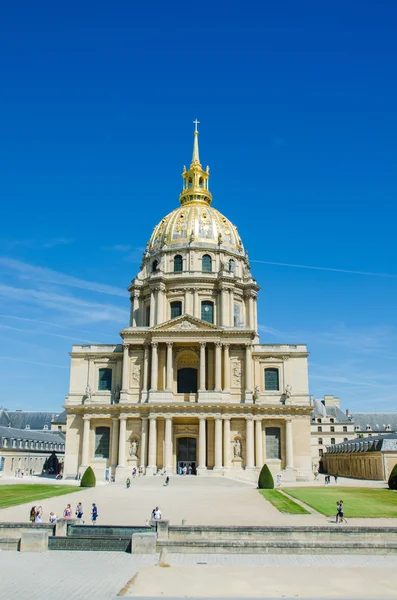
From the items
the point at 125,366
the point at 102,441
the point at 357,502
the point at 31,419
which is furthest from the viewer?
the point at 31,419

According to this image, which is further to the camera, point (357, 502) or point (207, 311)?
point (207, 311)

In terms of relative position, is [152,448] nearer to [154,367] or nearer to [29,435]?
[154,367]

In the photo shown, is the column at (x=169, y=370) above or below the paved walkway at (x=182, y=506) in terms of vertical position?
above

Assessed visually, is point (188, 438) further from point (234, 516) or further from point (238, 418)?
point (234, 516)

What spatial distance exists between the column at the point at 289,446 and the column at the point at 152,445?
1395 centimetres

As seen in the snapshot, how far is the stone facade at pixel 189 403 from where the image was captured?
61.5m

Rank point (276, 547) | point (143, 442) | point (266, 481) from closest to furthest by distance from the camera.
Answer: point (276, 547), point (266, 481), point (143, 442)

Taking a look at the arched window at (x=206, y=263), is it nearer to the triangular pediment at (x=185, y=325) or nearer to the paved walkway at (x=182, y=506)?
the triangular pediment at (x=185, y=325)

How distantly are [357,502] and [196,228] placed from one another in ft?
160

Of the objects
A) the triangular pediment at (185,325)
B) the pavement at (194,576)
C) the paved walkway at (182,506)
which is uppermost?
the triangular pediment at (185,325)

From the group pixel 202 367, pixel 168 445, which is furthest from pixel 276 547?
pixel 202 367

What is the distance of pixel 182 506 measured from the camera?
34688 mm

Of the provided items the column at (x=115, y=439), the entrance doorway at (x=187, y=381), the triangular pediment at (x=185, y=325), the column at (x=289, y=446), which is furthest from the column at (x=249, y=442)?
the column at (x=115, y=439)

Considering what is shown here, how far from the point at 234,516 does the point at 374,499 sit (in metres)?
13.1
